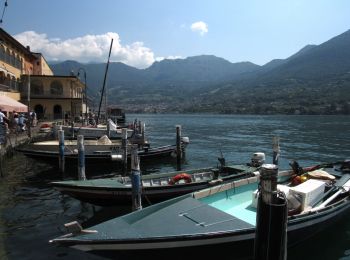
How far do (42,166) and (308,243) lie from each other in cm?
1877

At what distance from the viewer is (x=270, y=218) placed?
23.4 feet

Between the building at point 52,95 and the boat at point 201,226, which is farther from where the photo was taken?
the building at point 52,95

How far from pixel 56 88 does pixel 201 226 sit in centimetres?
5486

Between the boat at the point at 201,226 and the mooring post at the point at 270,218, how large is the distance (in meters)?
1.99

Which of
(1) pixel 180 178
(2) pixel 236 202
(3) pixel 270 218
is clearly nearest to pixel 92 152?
(1) pixel 180 178

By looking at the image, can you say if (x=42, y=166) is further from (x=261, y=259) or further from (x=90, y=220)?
(x=261, y=259)

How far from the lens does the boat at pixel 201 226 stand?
8797mm

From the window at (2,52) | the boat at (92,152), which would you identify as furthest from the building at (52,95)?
the boat at (92,152)

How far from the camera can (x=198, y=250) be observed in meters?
9.11

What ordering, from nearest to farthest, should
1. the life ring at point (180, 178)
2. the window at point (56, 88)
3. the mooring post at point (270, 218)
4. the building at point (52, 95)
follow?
the mooring post at point (270, 218) → the life ring at point (180, 178) → the building at point (52, 95) → the window at point (56, 88)

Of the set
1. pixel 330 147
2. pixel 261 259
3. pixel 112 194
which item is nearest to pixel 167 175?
pixel 112 194

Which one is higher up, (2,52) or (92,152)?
(2,52)

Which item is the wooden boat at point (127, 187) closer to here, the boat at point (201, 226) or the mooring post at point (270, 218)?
the boat at point (201, 226)

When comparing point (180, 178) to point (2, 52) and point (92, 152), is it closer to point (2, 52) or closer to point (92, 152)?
point (92, 152)
